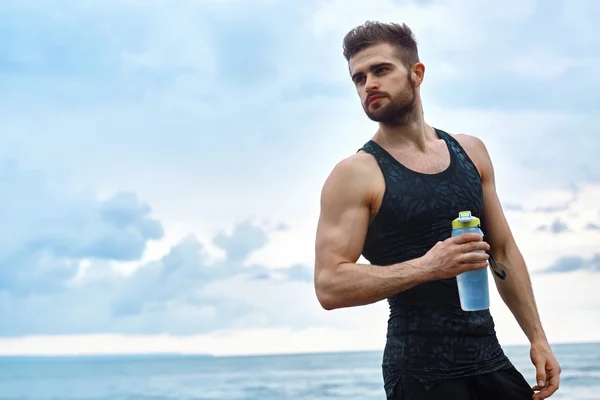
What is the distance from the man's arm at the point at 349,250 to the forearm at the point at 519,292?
95 cm

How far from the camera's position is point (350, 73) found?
13.1 feet

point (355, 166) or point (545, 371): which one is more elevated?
point (355, 166)

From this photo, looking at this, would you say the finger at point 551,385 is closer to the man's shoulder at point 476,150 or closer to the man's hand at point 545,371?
the man's hand at point 545,371

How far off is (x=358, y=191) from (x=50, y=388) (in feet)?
Answer: 155

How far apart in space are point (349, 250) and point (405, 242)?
26cm

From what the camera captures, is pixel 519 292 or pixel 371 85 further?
pixel 519 292

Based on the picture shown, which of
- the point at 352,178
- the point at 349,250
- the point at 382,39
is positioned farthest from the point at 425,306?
the point at 382,39

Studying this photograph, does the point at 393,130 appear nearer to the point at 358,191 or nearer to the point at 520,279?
the point at 358,191

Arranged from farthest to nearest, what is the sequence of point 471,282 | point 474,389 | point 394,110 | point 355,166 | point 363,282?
point 394,110, point 355,166, point 474,389, point 363,282, point 471,282

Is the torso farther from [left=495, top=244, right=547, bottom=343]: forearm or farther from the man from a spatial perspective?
[left=495, top=244, right=547, bottom=343]: forearm

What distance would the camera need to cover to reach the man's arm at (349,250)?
11.4ft

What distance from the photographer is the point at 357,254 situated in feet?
12.1

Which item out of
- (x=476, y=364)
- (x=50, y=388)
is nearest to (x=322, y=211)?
(x=476, y=364)

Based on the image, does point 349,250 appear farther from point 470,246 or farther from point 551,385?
point 551,385
